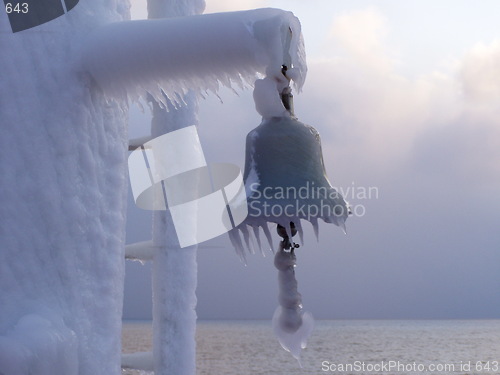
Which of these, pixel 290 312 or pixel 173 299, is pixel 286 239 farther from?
pixel 173 299

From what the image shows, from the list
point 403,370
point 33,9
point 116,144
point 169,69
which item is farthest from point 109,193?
point 403,370

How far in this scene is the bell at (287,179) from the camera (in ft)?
9.92

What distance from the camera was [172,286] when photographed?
6.98 meters

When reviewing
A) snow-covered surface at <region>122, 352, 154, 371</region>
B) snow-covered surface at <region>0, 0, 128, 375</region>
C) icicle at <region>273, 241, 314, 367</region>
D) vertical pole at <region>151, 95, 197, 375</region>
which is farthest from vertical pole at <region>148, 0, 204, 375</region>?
icicle at <region>273, 241, 314, 367</region>

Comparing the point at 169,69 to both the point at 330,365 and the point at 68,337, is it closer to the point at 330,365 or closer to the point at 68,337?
the point at 68,337

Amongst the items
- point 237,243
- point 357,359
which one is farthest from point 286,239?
point 357,359

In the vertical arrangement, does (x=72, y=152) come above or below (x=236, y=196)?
above

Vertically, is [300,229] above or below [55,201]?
below

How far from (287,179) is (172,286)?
4.00m

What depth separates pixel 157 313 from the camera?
7047 millimetres

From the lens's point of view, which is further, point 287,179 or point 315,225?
point 287,179

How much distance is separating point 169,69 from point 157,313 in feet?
12.8

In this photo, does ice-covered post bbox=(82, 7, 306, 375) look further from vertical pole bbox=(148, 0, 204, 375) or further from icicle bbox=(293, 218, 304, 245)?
vertical pole bbox=(148, 0, 204, 375)

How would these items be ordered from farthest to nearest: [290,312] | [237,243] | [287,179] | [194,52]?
[194,52]
[290,312]
[287,179]
[237,243]
